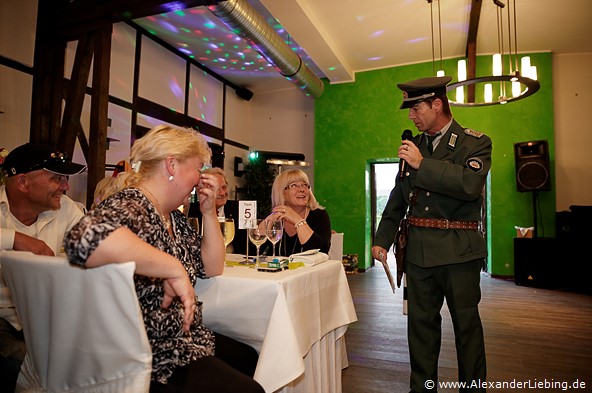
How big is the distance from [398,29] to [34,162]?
5.52m

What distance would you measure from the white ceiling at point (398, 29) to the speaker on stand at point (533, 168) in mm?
1757

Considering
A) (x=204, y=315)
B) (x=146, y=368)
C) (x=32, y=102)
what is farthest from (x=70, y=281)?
(x=32, y=102)

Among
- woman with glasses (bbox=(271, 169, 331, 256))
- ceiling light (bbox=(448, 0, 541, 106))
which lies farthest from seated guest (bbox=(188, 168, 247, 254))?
ceiling light (bbox=(448, 0, 541, 106))

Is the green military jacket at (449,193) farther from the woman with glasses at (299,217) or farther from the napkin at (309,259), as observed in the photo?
the woman with glasses at (299,217)

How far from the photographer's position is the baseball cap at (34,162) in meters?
1.83

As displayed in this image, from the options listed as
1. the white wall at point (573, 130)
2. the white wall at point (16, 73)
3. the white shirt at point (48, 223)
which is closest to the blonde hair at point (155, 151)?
the white shirt at point (48, 223)

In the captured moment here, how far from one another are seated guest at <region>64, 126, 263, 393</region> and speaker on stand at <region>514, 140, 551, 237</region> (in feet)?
19.6

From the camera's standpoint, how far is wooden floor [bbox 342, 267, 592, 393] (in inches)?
90.2

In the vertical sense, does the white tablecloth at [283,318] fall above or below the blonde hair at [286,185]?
below

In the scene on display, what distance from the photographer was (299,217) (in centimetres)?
220

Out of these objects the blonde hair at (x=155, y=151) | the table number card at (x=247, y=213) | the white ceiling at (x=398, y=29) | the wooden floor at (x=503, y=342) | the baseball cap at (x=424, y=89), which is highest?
the white ceiling at (x=398, y=29)

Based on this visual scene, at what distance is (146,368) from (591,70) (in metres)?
8.11

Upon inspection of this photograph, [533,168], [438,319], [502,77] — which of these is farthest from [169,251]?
[533,168]

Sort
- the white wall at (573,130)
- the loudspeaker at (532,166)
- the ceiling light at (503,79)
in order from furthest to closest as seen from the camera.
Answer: the white wall at (573,130) → the loudspeaker at (532,166) → the ceiling light at (503,79)
